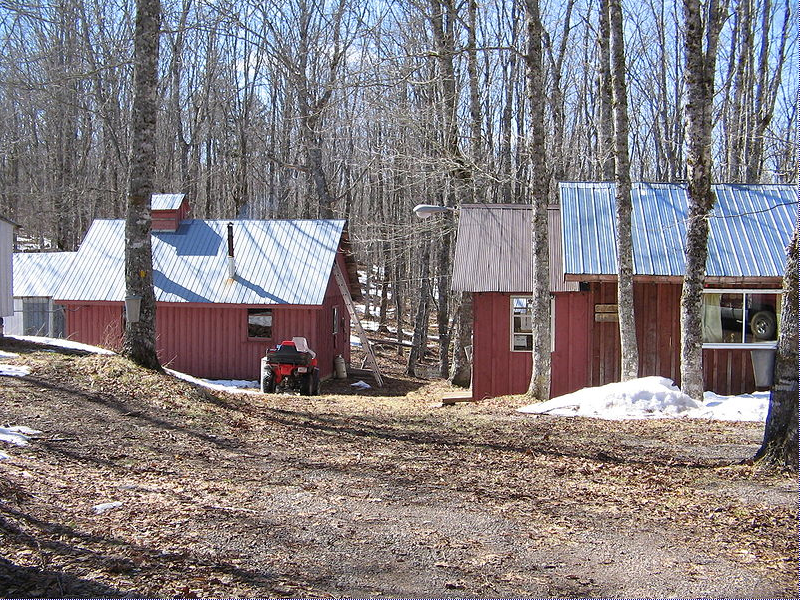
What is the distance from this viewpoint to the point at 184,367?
21.8 metres

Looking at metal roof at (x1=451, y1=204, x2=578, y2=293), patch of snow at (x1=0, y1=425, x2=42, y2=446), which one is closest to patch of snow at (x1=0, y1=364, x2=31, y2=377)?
patch of snow at (x1=0, y1=425, x2=42, y2=446)

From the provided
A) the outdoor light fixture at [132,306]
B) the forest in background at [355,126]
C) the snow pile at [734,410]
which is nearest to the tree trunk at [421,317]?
the forest in background at [355,126]

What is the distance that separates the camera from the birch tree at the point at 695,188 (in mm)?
11203

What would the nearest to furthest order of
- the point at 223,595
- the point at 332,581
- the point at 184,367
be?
the point at 223,595 → the point at 332,581 → the point at 184,367

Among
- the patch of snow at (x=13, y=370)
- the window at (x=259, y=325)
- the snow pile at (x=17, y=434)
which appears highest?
the window at (x=259, y=325)

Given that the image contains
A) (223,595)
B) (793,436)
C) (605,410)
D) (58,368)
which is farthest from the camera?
(605,410)

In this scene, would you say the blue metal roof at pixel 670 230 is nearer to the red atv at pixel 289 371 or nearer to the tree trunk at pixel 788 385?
the red atv at pixel 289 371

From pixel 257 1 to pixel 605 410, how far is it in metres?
24.2

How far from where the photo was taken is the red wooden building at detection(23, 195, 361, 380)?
21.5m

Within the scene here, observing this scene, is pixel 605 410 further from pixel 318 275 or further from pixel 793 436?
pixel 318 275

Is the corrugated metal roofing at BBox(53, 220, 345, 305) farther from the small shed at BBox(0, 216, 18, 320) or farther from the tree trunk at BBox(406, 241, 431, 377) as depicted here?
the small shed at BBox(0, 216, 18, 320)

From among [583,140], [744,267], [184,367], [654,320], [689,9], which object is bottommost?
[184,367]

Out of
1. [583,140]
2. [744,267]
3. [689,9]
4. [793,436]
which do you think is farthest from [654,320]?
[583,140]

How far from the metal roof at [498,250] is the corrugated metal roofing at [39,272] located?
13170mm
